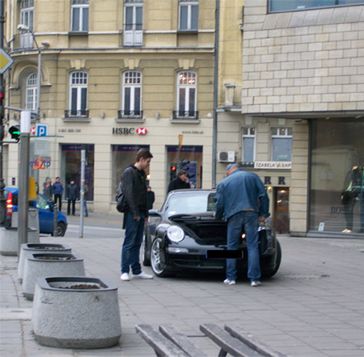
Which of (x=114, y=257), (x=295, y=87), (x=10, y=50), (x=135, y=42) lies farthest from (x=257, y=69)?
(x=10, y=50)

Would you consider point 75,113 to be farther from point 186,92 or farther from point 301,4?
point 301,4

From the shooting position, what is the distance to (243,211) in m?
11.6

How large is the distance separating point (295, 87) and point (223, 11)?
17625 mm

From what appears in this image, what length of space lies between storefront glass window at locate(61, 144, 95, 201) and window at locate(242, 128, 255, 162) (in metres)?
7.31

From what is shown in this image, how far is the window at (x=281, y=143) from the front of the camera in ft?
125

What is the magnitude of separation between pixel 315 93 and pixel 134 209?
9.72m

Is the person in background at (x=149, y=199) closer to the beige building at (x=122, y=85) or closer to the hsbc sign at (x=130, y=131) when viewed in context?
the beige building at (x=122, y=85)

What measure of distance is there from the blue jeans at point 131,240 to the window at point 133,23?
28671 mm

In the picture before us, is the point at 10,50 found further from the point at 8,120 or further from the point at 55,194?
the point at 55,194

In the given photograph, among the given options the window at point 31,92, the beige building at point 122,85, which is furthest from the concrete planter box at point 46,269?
the window at point 31,92

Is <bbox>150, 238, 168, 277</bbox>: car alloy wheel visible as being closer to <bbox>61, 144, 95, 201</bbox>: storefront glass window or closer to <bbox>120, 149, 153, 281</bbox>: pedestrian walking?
<bbox>120, 149, 153, 281</bbox>: pedestrian walking

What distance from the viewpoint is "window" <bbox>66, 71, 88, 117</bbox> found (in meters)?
40.9

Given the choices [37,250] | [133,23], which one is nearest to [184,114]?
[133,23]

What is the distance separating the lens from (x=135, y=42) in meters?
39.9
